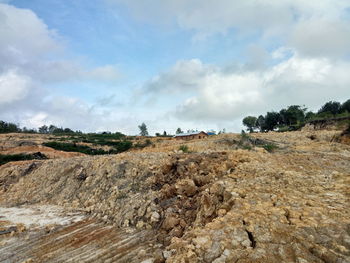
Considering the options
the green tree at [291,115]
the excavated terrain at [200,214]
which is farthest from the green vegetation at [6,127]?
the green tree at [291,115]

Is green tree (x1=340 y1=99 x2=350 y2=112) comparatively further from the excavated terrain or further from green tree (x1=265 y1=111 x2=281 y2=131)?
the excavated terrain

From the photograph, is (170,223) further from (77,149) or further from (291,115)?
(291,115)

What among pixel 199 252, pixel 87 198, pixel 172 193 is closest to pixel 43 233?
pixel 87 198

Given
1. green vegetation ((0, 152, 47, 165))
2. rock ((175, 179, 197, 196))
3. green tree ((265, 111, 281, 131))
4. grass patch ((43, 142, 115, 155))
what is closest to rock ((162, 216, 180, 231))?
rock ((175, 179, 197, 196))

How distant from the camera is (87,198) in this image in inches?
360

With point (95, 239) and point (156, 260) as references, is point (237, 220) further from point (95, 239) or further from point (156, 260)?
point (95, 239)

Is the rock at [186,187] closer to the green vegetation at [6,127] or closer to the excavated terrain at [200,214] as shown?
the excavated terrain at [200,214]

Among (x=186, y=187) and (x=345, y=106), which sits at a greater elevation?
(x=345, y=106)

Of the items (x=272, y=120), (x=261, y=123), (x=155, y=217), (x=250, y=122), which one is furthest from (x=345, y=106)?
(x=155, y=217)

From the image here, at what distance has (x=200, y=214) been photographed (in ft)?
16.2

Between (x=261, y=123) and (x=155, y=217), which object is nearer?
(x=155, y=217)

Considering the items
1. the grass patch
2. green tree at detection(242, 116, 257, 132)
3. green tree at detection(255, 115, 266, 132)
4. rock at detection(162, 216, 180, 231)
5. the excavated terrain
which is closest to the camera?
the excavated terrain

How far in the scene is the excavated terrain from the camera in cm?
325

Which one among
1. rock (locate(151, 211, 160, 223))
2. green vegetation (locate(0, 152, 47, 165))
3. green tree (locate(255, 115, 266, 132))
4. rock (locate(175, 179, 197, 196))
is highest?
green tree (locate(255, 115, 266, 132))
